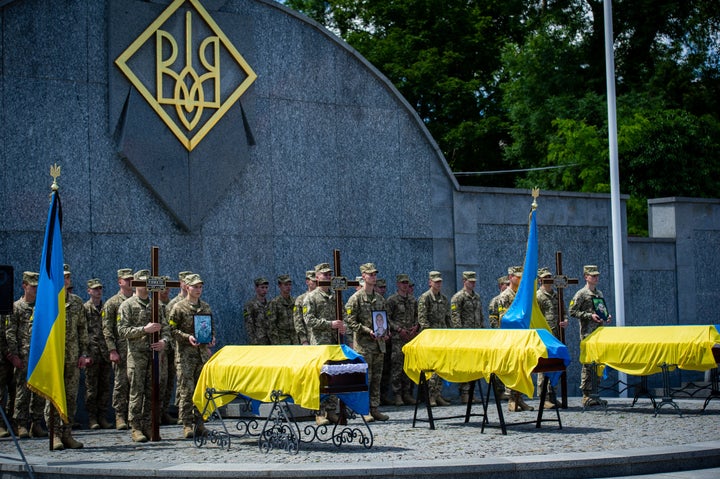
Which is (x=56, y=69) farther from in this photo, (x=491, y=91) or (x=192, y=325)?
(x=491, y=91)

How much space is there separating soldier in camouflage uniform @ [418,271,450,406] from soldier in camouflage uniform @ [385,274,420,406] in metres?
0.25

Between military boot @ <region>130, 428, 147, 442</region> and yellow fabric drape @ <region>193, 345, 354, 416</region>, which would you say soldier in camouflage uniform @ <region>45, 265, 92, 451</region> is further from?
yellow fabric drape @ <region>193, 345, 354, 416</region>

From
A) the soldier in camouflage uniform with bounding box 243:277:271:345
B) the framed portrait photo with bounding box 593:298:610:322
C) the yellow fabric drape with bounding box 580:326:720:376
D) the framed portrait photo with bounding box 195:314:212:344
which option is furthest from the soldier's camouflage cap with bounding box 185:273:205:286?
the framed portrait photo with bounding box 593:298:610:322

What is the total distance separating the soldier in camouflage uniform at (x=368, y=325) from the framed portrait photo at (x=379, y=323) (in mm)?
15

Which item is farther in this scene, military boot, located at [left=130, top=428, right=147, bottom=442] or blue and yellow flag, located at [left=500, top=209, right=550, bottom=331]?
blue and yellow flag, located at [left=500, top=209, right=550, bottom=331]

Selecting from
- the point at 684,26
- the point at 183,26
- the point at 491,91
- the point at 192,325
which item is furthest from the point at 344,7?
the point at 192,325

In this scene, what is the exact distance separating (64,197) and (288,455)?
6.26 m

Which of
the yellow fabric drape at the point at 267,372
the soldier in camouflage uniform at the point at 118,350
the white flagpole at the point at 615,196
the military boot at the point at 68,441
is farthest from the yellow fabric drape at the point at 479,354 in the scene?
the white flagpole at the point at 615,196

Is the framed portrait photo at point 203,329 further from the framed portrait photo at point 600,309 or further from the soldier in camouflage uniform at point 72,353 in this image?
the framed portrait photo at point 600,309

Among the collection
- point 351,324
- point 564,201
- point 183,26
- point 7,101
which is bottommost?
point 351,324

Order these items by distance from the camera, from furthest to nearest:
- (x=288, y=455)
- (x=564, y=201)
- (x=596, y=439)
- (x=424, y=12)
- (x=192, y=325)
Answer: (x=424, y=12)
(x=564, y=201)
(x=192, y=325)
(x=596, y=439)
(x=288, y=455)

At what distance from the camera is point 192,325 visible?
44.6ft

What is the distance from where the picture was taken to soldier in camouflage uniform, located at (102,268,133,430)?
14.5m

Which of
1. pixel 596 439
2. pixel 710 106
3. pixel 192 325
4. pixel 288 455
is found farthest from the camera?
pixel 710 106
